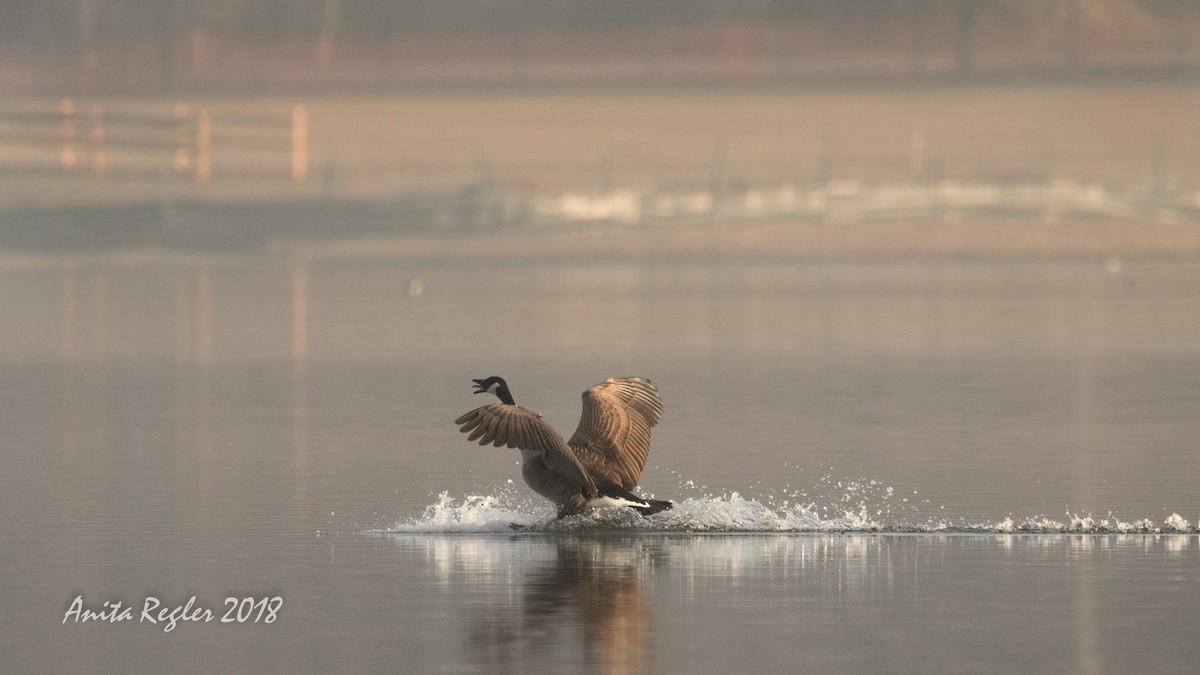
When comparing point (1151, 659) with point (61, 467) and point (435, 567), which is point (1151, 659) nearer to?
point (435, 567)

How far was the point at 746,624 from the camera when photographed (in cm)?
1423

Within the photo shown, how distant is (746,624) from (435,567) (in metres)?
2.97

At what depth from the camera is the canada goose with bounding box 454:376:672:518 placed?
17.0 m

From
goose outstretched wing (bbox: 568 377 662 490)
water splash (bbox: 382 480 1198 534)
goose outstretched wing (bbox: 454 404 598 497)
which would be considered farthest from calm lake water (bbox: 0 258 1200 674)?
goose outstretched wing (bbox: 454 404 598 497)

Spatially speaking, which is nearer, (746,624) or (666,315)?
(746,624)

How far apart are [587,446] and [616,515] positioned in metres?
0.54

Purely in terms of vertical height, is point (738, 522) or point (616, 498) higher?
point (616, 498)

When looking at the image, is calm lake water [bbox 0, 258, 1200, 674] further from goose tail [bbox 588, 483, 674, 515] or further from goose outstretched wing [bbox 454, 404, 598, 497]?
goose outstretched wing [bbox 454, 404, 598, 497]

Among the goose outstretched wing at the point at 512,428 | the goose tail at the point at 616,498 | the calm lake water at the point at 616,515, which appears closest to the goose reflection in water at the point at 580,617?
the calm lake water at the point at 616,515

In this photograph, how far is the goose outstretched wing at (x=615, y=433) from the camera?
18.0m

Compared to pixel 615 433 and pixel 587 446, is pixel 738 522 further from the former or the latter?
pixel 587 446

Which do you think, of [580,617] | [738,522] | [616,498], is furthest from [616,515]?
[580,617]

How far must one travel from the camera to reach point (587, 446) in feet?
59.4

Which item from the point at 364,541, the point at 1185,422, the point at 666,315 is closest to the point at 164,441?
the point at 364,541
